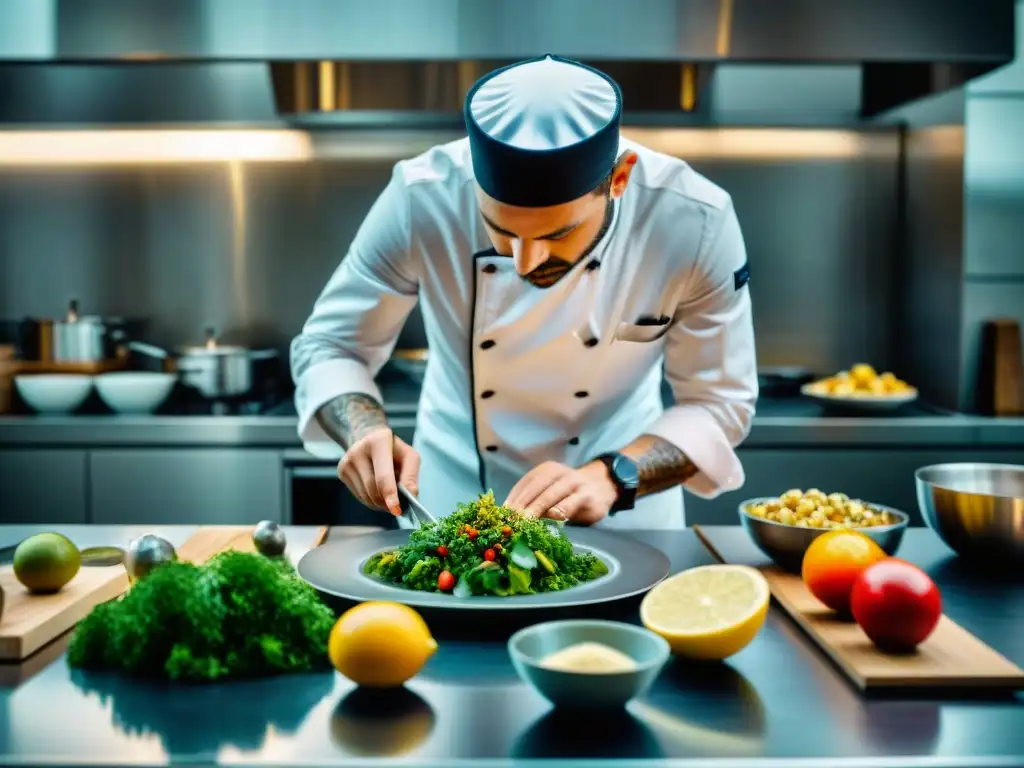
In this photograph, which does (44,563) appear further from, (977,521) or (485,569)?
(977,521)

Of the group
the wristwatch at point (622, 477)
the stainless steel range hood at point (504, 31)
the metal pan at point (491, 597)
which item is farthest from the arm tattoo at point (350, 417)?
the stainless steel range hood at point (504, 31)

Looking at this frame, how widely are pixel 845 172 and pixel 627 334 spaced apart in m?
2.22

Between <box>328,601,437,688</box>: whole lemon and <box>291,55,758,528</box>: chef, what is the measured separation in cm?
56

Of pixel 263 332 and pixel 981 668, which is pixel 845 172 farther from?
pixel 981 668

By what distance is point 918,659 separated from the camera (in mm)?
1252

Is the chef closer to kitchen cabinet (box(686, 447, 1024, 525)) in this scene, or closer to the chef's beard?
the chef's beard

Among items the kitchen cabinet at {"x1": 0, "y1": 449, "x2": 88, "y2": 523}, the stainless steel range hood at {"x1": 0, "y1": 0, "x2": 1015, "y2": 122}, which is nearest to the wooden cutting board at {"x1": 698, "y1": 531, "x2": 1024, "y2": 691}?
the stainless steel range hood at {"x1": 0, "y1": 0, "x2": 1015, "y2": 122}

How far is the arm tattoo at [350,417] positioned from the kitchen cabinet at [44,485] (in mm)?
1526

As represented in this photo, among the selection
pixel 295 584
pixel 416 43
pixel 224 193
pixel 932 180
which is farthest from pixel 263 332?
pixel 295 584

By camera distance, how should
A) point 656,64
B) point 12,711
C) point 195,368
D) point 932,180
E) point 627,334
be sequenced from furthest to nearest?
point 932,180 → point 195,368 → point 656,64 → point 627,334 → point 12,711

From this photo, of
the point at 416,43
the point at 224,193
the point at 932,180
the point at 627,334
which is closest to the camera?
the point at 627,334

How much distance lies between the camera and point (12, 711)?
113cm

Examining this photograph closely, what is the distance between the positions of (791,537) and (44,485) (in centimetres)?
250

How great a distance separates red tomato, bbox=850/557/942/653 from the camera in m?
1.25
